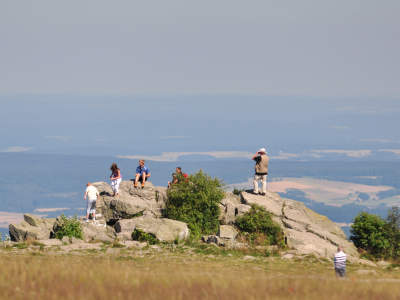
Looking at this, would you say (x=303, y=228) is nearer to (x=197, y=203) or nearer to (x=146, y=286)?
(x=197, y=203)

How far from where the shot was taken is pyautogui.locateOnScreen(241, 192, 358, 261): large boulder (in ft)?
115

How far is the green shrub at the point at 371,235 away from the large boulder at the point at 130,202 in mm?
12471

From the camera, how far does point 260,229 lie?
3719 cm

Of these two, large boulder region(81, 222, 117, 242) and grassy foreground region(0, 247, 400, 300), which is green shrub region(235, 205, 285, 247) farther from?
grassy foreground region(0, 247, 400, 300)

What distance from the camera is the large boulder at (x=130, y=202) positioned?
38847 mm

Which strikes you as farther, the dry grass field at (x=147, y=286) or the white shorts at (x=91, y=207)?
the white shorts at (x=91, y=207)

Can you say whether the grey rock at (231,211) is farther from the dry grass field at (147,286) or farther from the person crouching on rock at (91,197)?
the dry grass field at (147,286)

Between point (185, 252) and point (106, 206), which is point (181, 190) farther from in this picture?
point (185, 252)

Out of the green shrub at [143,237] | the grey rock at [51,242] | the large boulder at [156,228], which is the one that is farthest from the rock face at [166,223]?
the grey rock at [51,242]

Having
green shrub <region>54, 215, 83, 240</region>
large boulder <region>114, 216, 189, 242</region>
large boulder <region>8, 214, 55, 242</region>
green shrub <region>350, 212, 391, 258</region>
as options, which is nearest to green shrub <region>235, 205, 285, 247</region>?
large boulder <region>114, 216, 189, 242</region>

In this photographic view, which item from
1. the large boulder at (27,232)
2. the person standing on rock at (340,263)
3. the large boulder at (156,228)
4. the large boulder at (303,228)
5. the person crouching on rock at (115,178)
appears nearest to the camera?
the person standing on rock at (340,263)

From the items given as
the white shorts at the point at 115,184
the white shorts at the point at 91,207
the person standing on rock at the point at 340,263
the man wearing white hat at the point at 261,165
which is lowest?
the person standing on rock at the point at 340,263

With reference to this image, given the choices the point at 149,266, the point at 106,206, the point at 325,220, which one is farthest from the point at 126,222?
the point at 325,220

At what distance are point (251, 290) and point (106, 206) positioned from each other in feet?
82.7
